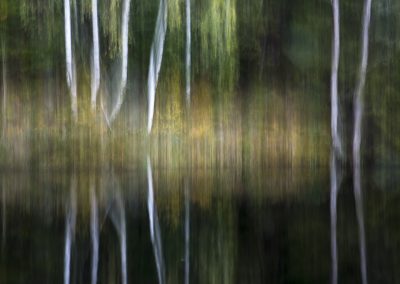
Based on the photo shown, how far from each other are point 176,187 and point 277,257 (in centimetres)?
691

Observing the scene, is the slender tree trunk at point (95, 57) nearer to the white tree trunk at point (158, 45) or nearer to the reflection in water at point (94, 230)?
the white tree trunk at point (158, 45)

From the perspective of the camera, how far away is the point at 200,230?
8.93m

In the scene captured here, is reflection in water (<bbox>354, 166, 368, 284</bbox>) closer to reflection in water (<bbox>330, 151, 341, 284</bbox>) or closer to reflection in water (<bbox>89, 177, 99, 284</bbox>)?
reflection in water (<bbox>330, 151, 341, 284</bbox>)

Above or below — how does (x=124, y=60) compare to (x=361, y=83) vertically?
above

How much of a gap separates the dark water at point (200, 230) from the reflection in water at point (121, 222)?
0.01 metres

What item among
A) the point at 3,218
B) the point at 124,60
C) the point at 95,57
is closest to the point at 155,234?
the point at 3,218

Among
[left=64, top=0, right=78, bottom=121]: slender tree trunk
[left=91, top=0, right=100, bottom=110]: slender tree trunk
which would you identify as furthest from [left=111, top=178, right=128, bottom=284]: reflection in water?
[left=64, top=0, right=78, bottom=121]: slender tree trunk

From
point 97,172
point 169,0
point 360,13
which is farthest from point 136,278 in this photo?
point 360,13

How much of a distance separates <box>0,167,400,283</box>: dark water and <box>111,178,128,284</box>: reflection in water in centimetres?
1

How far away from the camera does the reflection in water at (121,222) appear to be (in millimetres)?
6662

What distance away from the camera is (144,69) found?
1934cm

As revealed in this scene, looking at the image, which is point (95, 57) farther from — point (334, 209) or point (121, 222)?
point (121, 222)

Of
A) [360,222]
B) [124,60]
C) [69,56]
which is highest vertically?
[69,56]

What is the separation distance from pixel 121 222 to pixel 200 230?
111 cm
